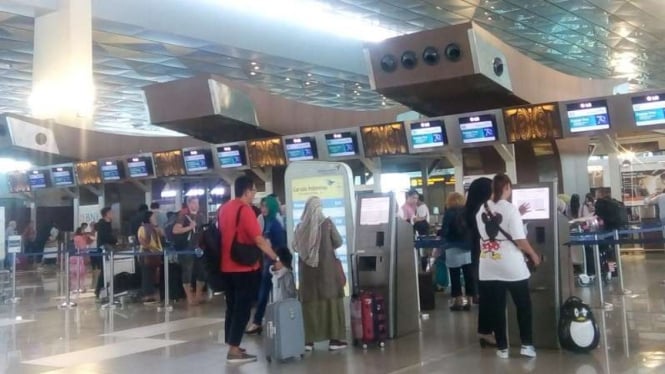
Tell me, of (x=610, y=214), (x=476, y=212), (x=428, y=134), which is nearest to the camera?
(x=476, y=212)

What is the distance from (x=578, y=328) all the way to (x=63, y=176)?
14.9 m

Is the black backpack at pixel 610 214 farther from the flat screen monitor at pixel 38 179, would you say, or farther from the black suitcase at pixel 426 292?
the flat screen monitor at pixel 38 179

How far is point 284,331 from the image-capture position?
234 inches

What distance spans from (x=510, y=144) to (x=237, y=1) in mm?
9734

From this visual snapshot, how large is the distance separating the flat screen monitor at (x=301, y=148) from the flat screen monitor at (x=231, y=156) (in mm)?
1149

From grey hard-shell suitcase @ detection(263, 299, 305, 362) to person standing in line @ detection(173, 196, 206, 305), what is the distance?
184 inches

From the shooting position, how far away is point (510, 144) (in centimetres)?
1147

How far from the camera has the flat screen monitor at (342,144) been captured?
12922mm

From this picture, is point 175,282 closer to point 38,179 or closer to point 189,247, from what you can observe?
point 189,247

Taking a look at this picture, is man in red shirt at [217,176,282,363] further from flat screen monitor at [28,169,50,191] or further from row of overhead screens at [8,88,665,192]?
flat screen monitor at [28,169,50,191]

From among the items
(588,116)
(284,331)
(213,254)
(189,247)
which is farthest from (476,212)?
(189,247)

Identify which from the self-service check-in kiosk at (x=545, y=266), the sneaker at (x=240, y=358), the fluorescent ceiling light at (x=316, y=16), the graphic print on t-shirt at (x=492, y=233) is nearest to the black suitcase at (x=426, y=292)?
the self-service check-in kiosk at (x=545, y=266)

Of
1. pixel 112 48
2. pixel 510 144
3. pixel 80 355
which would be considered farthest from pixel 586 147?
pixel 112 48

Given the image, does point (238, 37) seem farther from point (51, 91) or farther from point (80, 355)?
point (80, 355)
